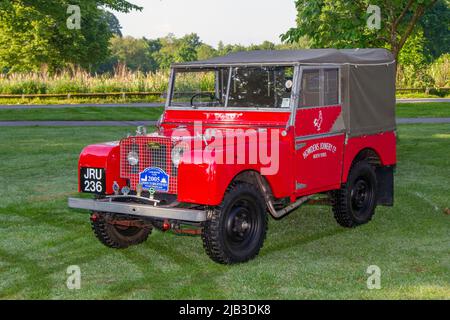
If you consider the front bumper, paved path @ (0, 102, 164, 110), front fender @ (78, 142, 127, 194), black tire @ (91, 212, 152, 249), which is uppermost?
paved path @ (0, 102, 164, 110)

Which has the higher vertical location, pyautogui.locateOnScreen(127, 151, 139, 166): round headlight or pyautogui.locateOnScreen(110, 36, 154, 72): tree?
pyautogui.locateOnScreen(110, 36, 154, 72): tree

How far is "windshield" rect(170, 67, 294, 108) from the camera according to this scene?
8992mm

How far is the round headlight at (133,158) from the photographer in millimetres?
8180

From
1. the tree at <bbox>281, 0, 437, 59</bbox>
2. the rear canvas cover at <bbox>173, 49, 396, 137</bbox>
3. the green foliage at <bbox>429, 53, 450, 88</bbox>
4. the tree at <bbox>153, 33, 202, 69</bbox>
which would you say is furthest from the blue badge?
the tree at <bbox>153, 33, 202, 69</bbox>

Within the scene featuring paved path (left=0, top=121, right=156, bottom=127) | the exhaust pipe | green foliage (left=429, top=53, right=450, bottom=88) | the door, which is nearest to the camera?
the exhaust pipe

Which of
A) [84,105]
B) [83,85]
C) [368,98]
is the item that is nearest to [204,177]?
[368,98]

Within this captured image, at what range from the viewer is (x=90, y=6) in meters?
29.2

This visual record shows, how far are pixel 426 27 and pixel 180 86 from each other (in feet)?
202

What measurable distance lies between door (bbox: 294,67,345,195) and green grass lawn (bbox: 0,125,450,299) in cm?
80

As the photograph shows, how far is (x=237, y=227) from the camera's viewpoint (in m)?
7.90

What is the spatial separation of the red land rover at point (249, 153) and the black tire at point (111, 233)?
0.01 metres

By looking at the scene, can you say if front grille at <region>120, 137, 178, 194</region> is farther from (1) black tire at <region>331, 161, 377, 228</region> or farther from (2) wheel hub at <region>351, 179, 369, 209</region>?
(2) wheel hub at <region>351, 179, 369, 209</region>
